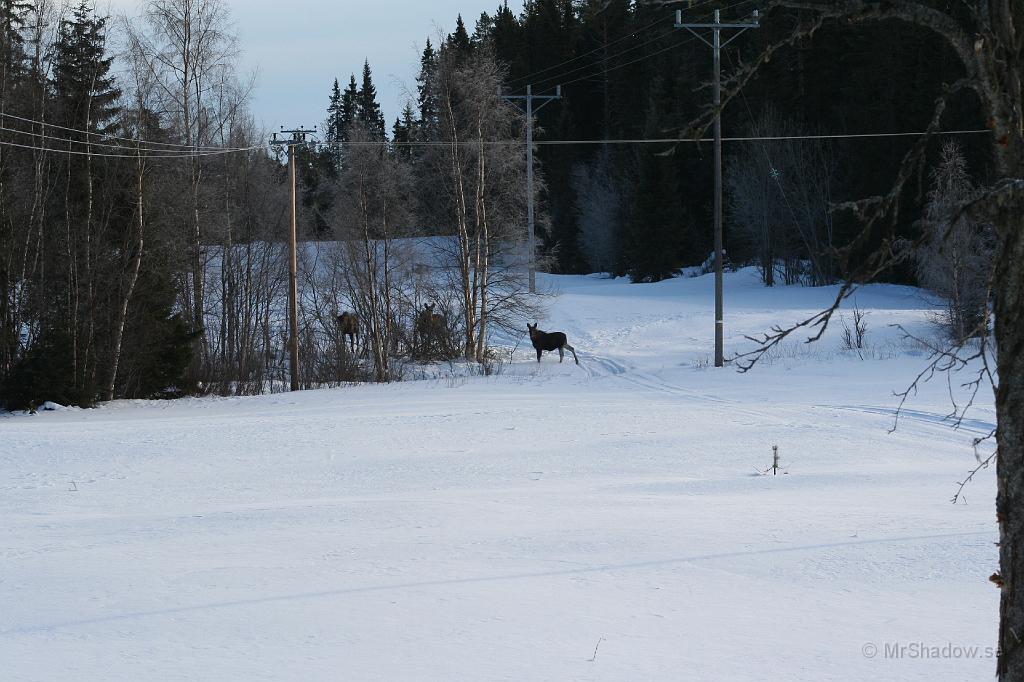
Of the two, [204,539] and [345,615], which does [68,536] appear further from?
[345,615]

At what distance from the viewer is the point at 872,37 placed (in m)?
51.5

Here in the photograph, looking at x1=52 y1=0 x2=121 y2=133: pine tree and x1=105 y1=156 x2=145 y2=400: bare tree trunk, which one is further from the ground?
x1=52 y1=0 x2=121 y2=133: pine tree

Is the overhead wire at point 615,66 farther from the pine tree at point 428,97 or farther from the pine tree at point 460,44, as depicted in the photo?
the pine tree at point 428,97

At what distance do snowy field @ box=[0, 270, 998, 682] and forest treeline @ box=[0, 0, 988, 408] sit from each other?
3559mm

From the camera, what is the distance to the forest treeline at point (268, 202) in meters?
24.9

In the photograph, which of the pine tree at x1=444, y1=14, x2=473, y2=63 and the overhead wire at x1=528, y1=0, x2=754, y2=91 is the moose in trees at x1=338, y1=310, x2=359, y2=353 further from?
the overhead wire at x1=528, y1=0, x2=754, y2=91

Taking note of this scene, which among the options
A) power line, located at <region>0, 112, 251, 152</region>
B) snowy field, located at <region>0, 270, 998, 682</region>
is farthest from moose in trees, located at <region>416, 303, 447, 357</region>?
snowy field, located at <region>0, 270, 998, 682</region>

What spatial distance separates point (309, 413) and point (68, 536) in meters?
11.8

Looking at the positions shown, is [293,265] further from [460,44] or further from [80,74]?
[460,44]

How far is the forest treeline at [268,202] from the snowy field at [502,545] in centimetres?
356

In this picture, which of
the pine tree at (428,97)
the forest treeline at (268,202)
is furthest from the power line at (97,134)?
the pine tree at (428,97)

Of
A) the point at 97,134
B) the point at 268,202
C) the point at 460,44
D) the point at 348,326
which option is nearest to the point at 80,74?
the point at 97,134

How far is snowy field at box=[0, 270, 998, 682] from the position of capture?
20.4 ft

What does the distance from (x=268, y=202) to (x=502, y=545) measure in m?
34.1
